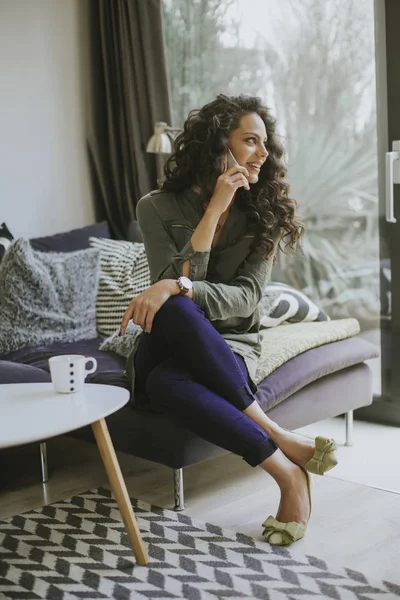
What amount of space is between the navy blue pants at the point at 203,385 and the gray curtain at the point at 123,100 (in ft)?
6.01

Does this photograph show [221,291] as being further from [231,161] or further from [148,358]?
[231,161]

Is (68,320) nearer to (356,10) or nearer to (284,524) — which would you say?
(284,524)

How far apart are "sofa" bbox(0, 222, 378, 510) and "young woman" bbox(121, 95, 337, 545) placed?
0.11 meters

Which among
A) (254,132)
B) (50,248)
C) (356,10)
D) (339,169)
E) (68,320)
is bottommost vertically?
(68,320)

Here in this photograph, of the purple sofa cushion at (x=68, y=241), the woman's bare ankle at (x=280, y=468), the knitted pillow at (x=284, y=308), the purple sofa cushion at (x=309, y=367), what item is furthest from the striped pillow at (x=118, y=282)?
the woman's bare ankle at (x=280, y=468)

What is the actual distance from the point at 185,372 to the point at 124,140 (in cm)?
206

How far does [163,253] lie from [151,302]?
0.88ft

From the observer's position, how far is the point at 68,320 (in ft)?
10.7

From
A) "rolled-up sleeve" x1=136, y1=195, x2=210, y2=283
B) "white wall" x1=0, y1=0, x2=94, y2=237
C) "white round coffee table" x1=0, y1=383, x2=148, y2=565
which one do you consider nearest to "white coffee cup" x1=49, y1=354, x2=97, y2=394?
"white round coffee table" x1=0, y1=383, x2=148, y2=565

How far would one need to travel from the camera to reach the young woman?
223cm

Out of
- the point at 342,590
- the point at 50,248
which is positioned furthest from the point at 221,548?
the point at 50,248

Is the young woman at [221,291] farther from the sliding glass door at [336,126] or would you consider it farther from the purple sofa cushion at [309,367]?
the sliding glass door at [336,126]

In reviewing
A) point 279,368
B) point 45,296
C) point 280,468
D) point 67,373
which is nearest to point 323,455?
point 280,468

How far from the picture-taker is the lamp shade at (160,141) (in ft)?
12.2
